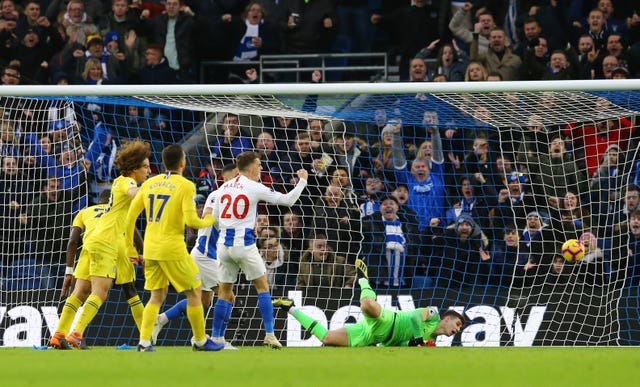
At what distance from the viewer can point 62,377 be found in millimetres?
→ 7848

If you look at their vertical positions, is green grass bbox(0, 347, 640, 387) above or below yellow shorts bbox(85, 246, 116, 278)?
below

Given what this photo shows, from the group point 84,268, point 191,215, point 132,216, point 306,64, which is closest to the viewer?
point 191,215

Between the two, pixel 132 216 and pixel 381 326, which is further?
pixel 381 326

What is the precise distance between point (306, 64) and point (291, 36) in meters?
0.52

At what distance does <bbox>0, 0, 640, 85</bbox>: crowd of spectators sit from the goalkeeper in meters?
4.81

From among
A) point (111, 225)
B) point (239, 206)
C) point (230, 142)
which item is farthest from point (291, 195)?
point (230, 142)

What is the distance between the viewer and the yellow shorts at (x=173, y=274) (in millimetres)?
10414

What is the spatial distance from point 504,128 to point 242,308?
3.82m

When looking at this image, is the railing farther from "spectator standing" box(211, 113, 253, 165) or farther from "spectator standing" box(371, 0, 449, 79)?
"spectator standing" box(211, 113, 253, 165)

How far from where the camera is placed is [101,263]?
11.4 meters

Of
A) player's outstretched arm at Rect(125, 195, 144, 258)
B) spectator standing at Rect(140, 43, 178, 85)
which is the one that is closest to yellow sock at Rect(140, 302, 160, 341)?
player's outstretched arm at Rect(125, 195, 144, 258)

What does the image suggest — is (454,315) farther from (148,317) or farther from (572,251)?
(148,317)

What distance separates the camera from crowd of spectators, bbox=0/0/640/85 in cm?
1653

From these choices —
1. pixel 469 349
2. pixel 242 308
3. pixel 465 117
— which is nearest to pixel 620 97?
pixel 465 117
